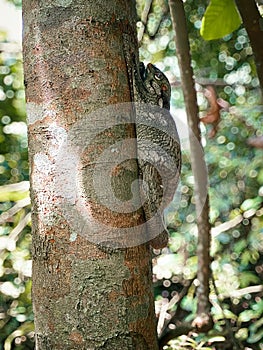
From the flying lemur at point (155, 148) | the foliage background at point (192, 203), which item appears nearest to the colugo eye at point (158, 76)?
the flying lemur at point (155, 148)

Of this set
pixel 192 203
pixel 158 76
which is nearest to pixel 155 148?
pixel 158 76

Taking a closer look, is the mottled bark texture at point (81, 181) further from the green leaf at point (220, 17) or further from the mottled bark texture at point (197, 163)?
the mottled bark texture at point (197, 163)

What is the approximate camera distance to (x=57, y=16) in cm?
69

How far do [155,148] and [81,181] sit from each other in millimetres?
197

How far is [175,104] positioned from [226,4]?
1474mm

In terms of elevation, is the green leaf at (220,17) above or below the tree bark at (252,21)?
above

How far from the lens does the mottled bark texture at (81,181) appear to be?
2.10 feet

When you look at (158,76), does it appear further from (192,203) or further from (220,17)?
(192,203)

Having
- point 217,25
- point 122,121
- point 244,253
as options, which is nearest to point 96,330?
point 122,121

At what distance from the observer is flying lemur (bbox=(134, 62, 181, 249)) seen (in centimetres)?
76

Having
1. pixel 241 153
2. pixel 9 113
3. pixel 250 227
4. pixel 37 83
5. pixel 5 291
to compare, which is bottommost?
pixel 5 291

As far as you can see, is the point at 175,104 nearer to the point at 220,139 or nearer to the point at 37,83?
the point at 220,139

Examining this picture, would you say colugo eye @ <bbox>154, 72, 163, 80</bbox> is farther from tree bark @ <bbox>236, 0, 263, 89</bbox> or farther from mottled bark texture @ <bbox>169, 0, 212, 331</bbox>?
mottled bark texture @ <bbox>169, 0, 212, 331</bbox>

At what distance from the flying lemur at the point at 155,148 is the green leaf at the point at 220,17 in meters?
0.30
